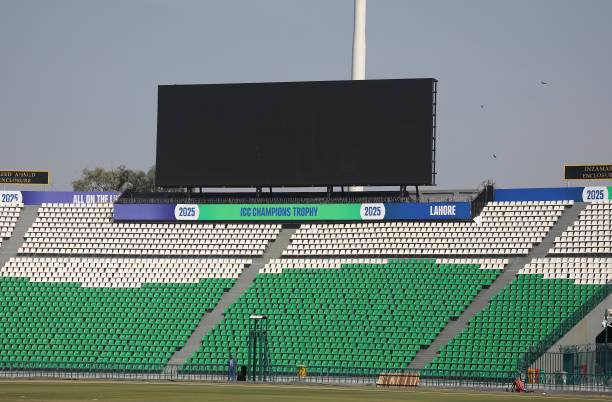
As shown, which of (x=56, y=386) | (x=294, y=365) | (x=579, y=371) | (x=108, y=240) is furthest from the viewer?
(x=108, y=240)

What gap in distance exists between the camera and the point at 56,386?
66.4 meters

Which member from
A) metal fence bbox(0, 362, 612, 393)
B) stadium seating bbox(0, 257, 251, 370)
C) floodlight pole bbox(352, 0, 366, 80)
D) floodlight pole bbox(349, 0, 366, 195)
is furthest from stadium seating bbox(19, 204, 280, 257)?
floodlight pole bbox(352, 0, 366, 80)

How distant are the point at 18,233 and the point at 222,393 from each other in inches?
1561

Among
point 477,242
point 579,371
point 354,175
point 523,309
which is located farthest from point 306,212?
point 579,371

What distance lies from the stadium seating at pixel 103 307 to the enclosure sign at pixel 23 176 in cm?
864

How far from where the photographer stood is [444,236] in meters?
88.2

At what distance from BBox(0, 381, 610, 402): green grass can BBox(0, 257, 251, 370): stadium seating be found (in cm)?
1229

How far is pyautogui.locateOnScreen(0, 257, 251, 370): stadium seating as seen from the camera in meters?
83.6

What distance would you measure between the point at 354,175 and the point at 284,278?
8.32 meters

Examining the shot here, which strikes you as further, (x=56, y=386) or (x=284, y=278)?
(x=284, y=278)

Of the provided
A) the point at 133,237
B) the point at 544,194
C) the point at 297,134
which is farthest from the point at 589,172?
the point at 133,237

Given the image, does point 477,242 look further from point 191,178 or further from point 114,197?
point 114,197

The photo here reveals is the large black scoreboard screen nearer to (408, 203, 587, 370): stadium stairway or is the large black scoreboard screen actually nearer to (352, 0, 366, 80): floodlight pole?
(352, 0, 366, 80): floodlight pole

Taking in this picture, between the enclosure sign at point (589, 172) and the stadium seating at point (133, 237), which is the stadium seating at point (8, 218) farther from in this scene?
the enclosure sign at point (589, 172)
